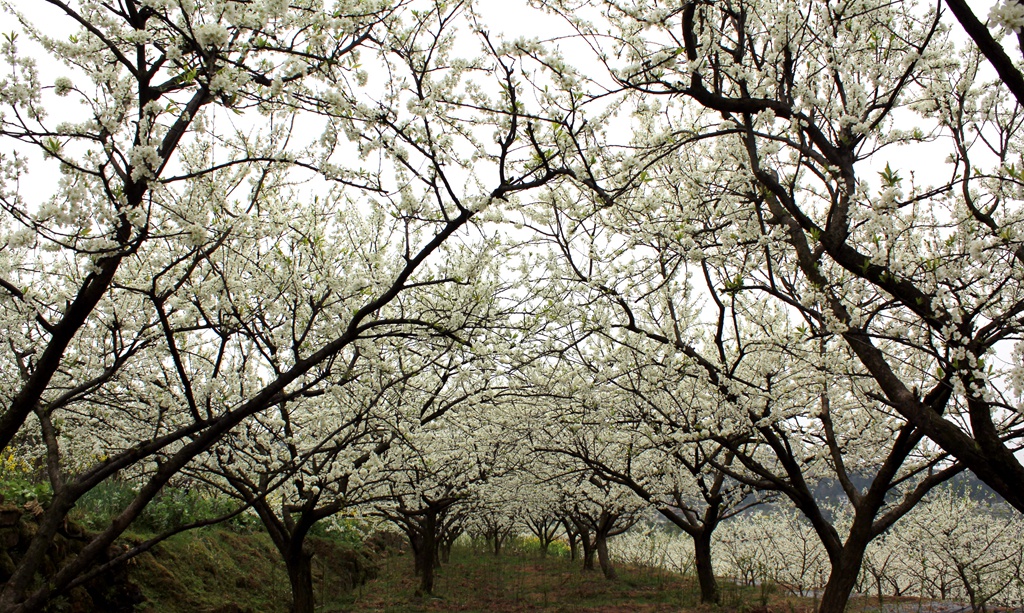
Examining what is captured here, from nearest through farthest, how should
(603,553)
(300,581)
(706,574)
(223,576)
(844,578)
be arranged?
(844,578), (300,581), (223,576), (706,574), (603,553)

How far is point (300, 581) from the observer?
8.26 meters

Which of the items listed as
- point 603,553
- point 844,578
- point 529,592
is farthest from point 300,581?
point 603,553

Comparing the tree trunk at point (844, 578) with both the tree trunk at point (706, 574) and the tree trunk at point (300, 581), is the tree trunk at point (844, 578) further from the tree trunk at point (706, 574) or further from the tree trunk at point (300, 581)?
the tree trunk at point (706, 574)

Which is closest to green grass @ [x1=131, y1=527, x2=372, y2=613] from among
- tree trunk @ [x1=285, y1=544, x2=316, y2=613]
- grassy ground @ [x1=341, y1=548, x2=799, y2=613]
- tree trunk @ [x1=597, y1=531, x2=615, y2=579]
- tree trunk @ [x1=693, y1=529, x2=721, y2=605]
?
grassy ground @ [x1=341, y1=548, x2=799, y2=613]

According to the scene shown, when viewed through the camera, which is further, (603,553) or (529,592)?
(603,553)

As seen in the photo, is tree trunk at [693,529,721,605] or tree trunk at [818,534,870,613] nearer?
tree trunk at [818,534,870,613]

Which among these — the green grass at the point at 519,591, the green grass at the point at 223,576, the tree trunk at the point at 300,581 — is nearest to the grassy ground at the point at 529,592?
the green grass at the point at 519,591

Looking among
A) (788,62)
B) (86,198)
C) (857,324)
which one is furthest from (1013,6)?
(86,198)

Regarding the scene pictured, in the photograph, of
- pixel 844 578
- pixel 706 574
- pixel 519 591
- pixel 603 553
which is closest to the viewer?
pixel 844 578

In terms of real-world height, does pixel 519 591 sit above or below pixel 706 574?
below

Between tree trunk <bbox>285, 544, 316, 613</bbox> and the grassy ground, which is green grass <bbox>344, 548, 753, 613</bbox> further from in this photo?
tree trunk <bbox>285, 544, 316, 613</bbox>

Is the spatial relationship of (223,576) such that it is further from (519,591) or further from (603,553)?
(603,553)

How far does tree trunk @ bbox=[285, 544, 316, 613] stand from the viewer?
8195 mm

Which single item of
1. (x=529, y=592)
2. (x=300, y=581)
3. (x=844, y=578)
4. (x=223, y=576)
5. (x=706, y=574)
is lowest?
(x=529, y=592)
